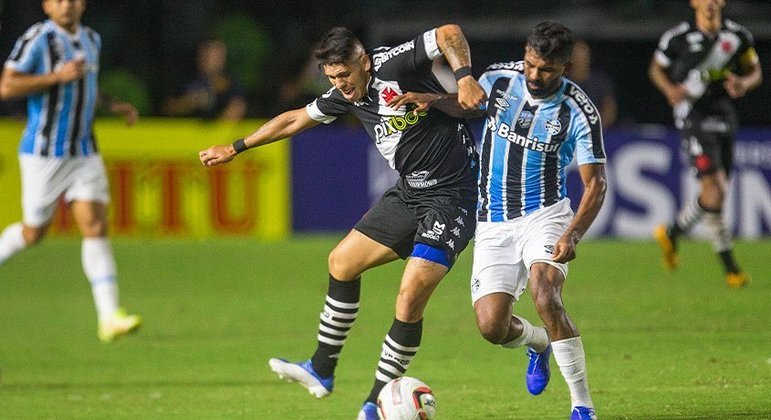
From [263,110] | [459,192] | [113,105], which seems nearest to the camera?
→ [459,192]

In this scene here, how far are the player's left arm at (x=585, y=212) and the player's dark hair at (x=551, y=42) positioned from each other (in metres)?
0.61

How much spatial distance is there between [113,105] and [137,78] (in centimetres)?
1059

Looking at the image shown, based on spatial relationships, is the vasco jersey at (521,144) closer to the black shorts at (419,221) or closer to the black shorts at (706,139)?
the black shorts at (419,221)

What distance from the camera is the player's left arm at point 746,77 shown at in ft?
41.1

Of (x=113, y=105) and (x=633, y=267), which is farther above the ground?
(x=113, y=105)

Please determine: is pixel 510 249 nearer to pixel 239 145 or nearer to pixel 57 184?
pixel 239 145

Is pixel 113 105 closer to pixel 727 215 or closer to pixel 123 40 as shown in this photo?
pixel 727 215

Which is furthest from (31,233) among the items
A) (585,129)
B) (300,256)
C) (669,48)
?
(669,48)

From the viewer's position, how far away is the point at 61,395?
9.05 metres

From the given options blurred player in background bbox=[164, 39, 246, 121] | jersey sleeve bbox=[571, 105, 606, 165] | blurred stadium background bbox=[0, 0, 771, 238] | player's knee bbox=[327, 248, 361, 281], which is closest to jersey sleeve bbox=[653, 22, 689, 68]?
blurred stadium background bbox=[0, 0, 771, 238]

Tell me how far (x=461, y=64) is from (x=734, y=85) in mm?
Answer: 5856

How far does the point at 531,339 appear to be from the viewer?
27.0ft

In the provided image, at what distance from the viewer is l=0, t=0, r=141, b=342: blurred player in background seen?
10.6m

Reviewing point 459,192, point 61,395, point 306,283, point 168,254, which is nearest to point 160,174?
point 168,254
